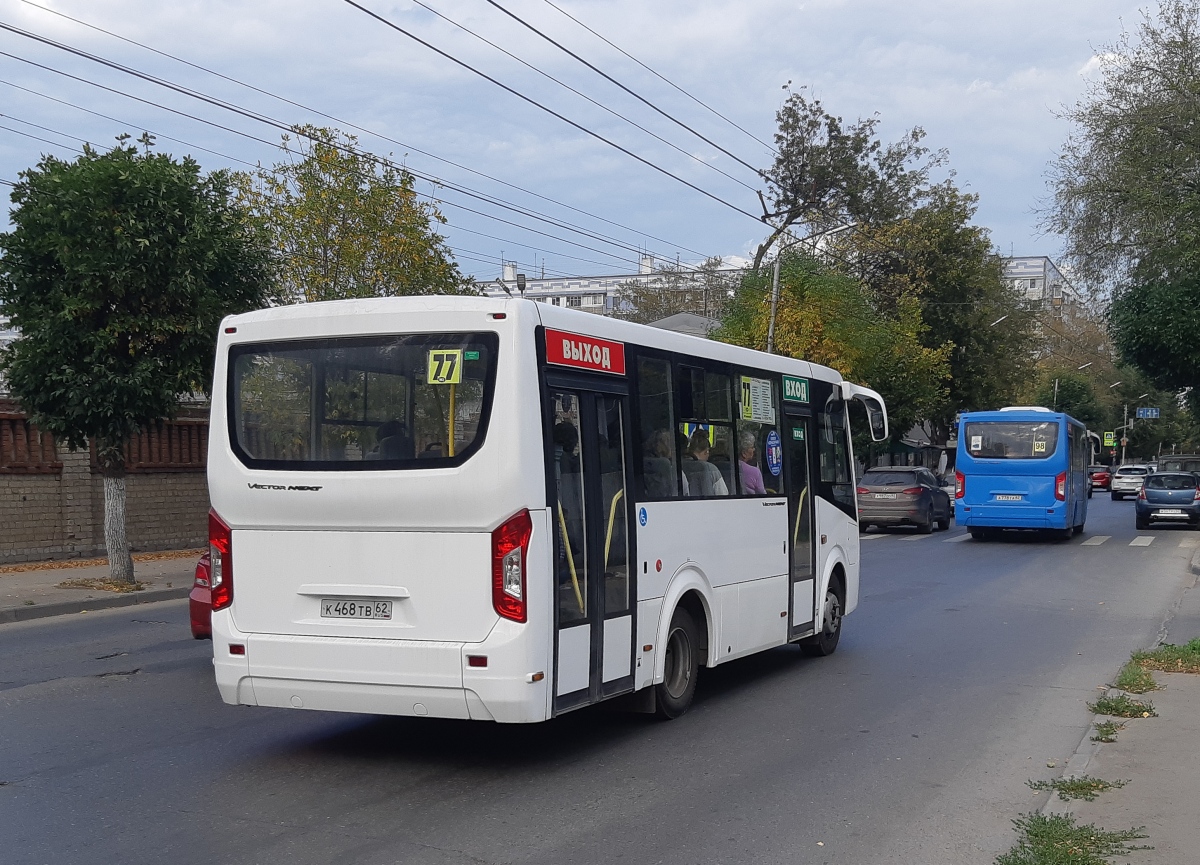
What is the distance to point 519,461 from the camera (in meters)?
6.49

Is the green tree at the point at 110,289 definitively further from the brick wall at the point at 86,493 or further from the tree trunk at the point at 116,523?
the brick wall at the point at 86,493

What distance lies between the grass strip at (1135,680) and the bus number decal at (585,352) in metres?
4.96

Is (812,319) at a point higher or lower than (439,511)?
higher

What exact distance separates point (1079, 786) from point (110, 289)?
13060 millimetres

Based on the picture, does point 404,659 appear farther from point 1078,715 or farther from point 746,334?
point 746,334

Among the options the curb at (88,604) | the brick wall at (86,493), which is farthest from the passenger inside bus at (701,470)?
the brick wall at (86,493)

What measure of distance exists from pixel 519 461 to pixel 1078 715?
5007 millimetres

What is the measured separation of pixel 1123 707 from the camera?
340 inches

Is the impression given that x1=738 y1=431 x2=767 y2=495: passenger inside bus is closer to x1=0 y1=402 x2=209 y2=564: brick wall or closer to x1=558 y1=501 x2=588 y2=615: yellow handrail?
x1=558 y1=501 x2=588 y2=615: yellow handrail

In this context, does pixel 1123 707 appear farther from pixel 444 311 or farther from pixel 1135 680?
pixel 444 311

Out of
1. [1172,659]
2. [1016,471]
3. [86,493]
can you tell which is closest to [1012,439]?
[1016,471]

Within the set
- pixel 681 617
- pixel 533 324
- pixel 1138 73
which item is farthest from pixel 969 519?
pixel 533 324

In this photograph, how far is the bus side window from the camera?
26.0 feet

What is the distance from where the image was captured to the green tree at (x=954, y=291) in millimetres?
45781
